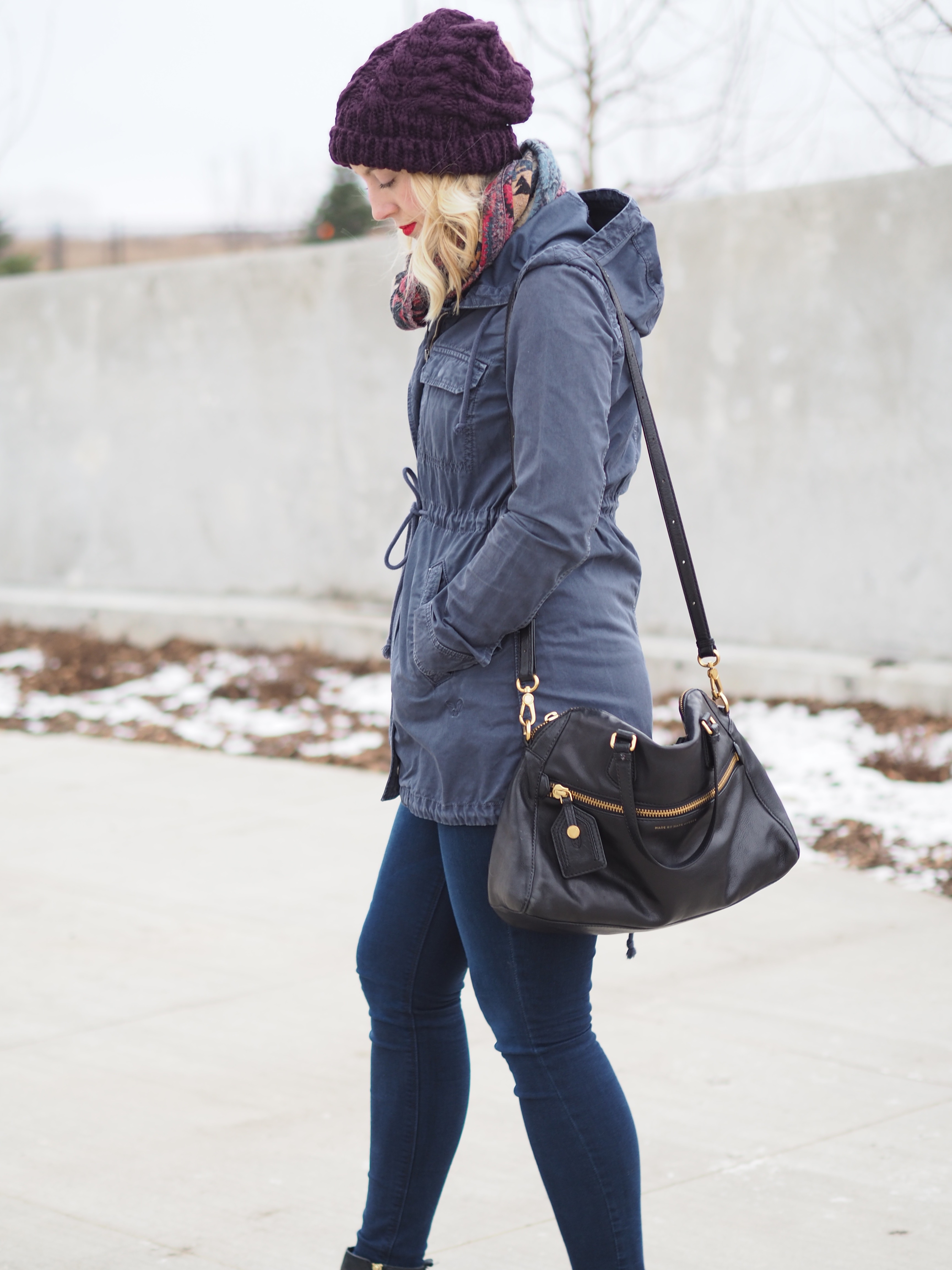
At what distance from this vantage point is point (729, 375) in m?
6.98

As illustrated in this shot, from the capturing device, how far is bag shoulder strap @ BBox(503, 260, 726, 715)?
2004 millimetres

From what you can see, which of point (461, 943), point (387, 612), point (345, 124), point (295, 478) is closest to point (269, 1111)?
point (461, 943)

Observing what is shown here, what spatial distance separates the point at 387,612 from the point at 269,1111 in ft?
17.5

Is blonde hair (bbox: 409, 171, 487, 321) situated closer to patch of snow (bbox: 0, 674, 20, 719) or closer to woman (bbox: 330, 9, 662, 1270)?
woman (bbox: 330, 9, 662, 1270)

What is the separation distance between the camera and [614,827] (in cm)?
193

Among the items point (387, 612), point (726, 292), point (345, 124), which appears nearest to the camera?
point (345, 124)

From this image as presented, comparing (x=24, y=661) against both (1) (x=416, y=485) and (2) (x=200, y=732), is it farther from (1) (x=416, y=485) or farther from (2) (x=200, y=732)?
(1) (x=416, y=485)

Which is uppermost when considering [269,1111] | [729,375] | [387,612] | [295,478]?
[729,375]

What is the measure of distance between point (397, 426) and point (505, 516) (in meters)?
6.53

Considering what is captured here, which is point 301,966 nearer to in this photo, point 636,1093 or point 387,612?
point 636,1093

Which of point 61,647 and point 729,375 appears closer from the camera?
point 729,375

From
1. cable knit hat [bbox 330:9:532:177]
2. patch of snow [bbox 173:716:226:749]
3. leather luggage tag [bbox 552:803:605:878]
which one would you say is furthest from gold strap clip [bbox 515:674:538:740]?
patch of snow [bbox 173:716:226:749]

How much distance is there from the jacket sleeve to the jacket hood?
9cm

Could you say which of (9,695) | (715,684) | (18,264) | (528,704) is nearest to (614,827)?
(528,704)
